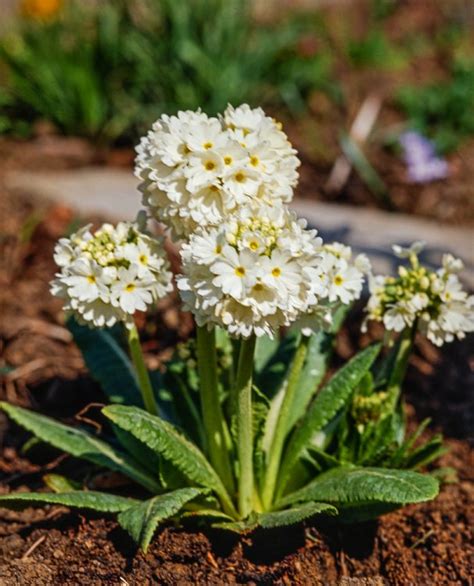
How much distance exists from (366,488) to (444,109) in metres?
3.60

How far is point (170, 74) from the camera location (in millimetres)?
4996

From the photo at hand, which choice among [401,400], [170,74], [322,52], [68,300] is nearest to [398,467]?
[401,400]

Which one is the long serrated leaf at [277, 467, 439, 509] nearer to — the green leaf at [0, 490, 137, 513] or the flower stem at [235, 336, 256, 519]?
the flower stem at [235, 336, 256, 519]

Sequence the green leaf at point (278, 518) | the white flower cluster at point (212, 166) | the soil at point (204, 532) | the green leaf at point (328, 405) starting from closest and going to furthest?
the white flower cluster at point (212, 166) < the green leaf at point (278, 518) < the soil at point (204, 532) < the green leaf at point (328, 405)

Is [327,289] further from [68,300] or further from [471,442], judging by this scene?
[471,442]

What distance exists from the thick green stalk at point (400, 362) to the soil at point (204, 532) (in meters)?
0.39

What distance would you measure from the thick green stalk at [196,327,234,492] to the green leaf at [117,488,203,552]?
20 cm

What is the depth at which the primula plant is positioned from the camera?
1.87 m

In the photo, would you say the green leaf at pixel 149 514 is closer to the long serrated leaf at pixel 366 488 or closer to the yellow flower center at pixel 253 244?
the long serrated leaf at pixel 366 488

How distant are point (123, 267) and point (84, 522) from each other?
31.2 inches

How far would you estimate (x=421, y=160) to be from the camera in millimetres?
4801

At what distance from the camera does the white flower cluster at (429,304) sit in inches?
90.0

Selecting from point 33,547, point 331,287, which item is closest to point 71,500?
point 33,547

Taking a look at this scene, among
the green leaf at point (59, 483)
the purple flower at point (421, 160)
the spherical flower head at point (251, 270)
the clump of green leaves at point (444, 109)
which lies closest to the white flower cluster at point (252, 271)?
the spherical flower head at point (251, 270)
